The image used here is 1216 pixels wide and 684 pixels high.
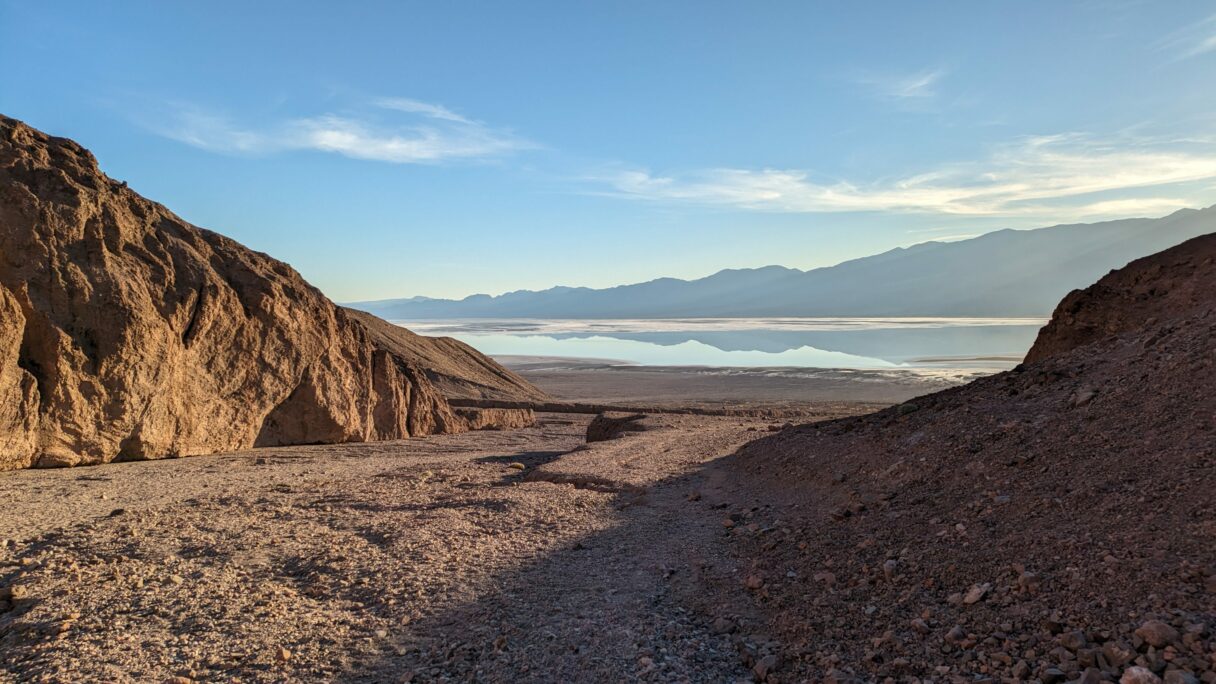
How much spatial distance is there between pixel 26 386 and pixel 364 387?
753 cm

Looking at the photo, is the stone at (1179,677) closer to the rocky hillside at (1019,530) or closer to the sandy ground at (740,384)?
the rocky hillside at (1019,530)

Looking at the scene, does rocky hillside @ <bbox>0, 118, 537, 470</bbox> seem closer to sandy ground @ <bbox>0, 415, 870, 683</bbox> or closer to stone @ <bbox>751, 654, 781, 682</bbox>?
sandy ground @ <bbox>0, 415, 870, 683</bbox>

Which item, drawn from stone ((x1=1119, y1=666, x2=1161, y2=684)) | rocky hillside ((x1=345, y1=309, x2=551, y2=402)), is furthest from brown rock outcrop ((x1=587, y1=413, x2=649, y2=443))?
stone ((x1=1119, y1=666, x2=1161, y2=684))

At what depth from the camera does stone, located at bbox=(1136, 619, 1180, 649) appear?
340 cm

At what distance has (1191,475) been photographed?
4.98m

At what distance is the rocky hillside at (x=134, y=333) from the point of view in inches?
419

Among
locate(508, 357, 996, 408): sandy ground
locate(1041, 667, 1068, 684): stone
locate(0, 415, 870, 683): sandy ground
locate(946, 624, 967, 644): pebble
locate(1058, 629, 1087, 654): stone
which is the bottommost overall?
locate(508, 357, 996, 408): sandy ground

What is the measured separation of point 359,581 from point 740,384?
127 feet

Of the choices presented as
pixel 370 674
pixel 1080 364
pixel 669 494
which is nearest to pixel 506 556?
pixel 370 674

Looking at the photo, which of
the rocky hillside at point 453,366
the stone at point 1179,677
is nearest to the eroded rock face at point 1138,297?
the stone at point 1179,677

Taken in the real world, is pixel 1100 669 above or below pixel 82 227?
below

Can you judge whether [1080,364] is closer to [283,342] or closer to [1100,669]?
[1100,669]

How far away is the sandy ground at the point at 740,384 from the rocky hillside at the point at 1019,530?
21.3m

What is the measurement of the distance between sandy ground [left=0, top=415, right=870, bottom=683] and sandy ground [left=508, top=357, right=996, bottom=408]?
22499 millimetres
